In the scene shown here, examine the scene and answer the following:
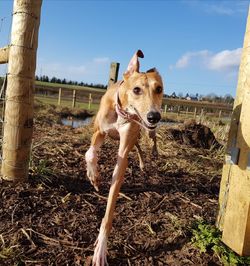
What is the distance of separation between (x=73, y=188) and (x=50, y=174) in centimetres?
37

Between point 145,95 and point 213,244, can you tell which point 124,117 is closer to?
point 145,95

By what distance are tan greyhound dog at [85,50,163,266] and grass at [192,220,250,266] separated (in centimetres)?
77

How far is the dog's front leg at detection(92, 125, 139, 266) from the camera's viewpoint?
8.84 feet

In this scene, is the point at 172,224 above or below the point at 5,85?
below

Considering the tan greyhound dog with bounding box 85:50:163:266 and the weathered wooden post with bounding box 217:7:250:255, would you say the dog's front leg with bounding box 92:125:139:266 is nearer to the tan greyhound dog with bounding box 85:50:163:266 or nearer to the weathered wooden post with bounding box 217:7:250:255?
the tan greyhound dog with bounding box 85:50:163:266

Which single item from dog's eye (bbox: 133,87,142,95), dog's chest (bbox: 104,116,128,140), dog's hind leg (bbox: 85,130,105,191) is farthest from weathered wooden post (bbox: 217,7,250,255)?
dog's hind leg (bbox: 85,130,105,191)

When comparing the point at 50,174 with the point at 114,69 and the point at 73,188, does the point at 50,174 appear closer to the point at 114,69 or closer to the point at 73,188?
the point at 73,188

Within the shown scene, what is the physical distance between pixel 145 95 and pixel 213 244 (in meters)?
1.36

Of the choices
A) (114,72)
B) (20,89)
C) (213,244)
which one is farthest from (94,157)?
(114,72)

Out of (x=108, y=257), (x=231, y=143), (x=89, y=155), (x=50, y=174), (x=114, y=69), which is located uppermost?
(x=114, y=69)

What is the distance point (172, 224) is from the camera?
132 inches

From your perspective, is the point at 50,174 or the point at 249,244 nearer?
the point at 249,244

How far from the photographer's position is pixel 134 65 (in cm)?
309

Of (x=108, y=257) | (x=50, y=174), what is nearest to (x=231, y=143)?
(x=108, y=257)
